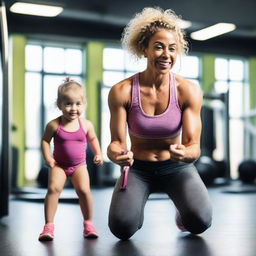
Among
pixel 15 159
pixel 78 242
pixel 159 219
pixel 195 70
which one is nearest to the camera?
pixel 78 242

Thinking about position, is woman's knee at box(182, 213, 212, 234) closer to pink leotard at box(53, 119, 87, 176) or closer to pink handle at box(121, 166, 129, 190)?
pink handle at box(121, 166, 129, 190)

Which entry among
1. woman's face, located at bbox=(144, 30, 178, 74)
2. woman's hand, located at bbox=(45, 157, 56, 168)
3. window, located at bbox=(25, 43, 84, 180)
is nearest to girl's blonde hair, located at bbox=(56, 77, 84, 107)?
woman's hand, located at bbox=(45, 157, 56, 168)

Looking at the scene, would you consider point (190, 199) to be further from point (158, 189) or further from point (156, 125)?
point (156, 125)

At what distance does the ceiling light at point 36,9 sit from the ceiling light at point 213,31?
1622 millimetres

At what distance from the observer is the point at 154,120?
194 cm

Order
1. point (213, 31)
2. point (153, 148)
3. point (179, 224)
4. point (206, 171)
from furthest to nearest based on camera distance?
point (206, 171)
point (213, 31)
point (179, 224)
point (153, 148)

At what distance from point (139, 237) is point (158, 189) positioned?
216 millimetres

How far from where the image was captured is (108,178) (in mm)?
6551

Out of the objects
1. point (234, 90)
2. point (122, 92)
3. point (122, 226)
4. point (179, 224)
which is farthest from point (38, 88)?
point (122, 226)

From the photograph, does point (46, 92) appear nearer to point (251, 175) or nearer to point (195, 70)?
point (195, 70)

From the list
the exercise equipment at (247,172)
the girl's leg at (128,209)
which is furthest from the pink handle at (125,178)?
the exercise equipment at (247,172)

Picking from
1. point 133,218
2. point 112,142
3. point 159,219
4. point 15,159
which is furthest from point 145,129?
point 15,159

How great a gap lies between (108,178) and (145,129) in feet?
15.2

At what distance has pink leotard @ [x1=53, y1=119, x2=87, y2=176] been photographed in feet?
6.56
